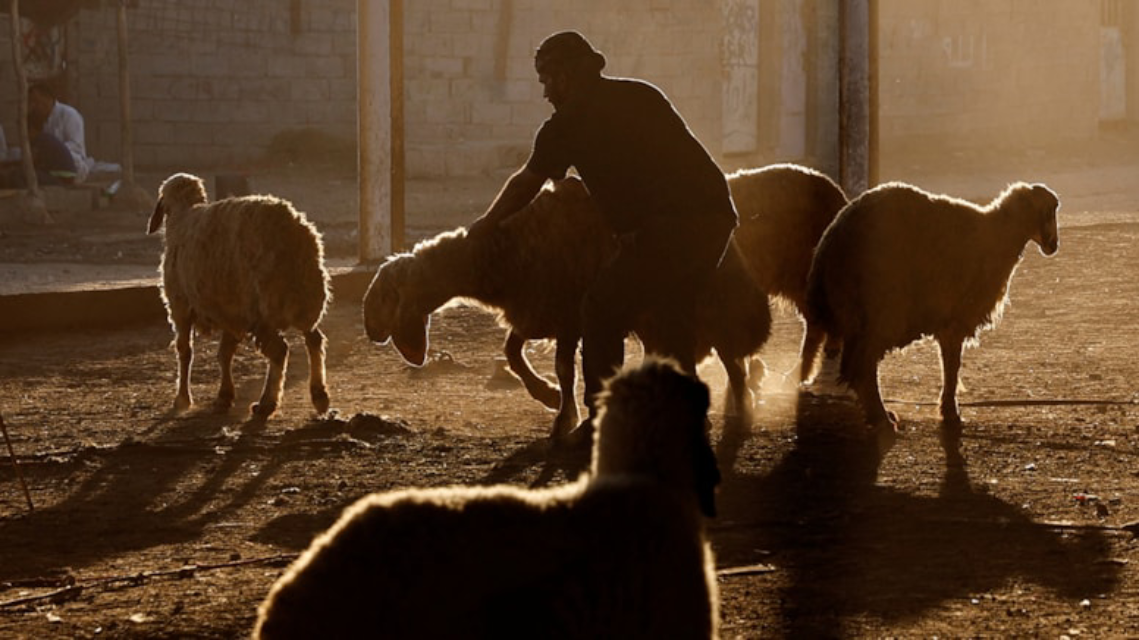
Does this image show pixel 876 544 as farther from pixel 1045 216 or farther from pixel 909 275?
pixel 1045 216

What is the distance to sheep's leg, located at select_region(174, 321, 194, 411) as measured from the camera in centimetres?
962

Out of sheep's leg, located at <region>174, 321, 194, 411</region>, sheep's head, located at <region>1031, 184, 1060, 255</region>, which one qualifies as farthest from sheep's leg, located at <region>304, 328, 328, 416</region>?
sheep's head, located at <region>1031, 184, 1060, 255</region>

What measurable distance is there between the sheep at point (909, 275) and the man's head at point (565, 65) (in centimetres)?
174

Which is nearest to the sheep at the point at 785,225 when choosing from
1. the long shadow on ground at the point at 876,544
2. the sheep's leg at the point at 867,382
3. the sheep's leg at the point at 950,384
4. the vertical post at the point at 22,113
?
the sheep's leg at the point at 950,384

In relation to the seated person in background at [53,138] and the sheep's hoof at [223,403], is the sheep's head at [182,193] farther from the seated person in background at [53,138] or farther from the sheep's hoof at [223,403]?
the seated person in background at [53,138]

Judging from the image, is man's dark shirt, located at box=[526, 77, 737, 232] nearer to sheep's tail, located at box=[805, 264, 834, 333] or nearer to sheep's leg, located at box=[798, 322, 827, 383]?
sheep's tail, located at box=[805, 264, 834, 333]

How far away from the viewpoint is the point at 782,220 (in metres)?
9.70

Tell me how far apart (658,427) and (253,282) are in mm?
5872

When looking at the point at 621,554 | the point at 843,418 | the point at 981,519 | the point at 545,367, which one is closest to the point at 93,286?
the point at 545,367

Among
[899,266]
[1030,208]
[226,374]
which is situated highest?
[1030,208]

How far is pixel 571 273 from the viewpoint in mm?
8773

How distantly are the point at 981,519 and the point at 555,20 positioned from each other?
20.4 m

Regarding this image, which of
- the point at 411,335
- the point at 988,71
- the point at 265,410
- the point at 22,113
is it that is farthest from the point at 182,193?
the point at 988,71

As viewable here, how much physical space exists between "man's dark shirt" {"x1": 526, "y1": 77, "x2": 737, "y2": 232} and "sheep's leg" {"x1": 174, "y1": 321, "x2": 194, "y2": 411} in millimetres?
3050
